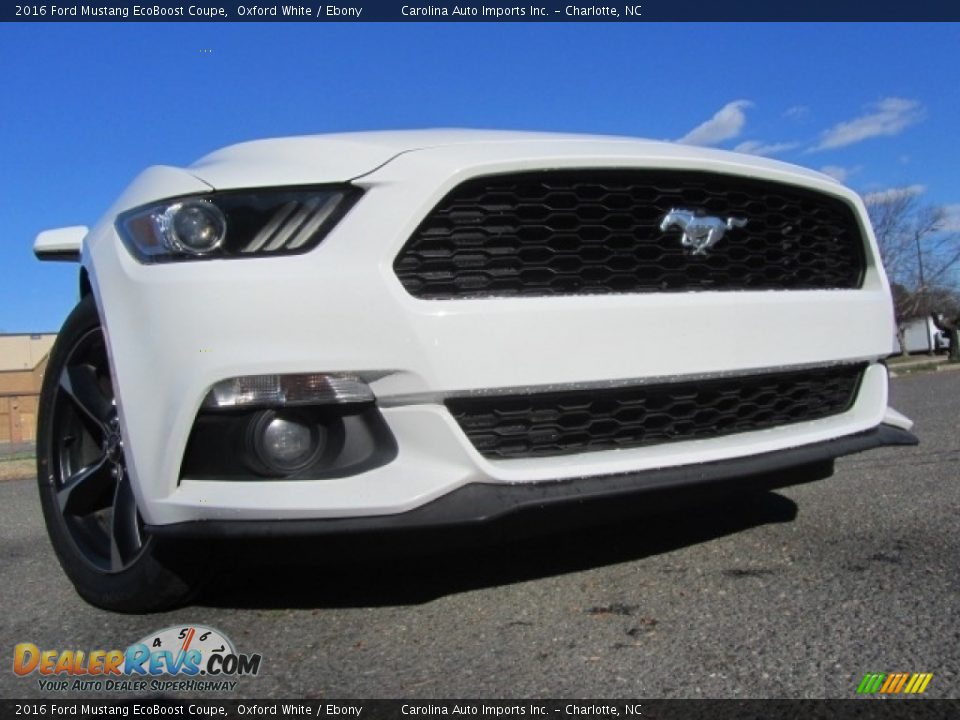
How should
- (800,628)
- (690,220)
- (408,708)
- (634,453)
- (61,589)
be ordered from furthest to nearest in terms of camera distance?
1. (61,589)
2. (690,220)
3. (634,453)
4. (800,628)
5. (408,708)

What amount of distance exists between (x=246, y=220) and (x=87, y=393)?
0.97 meters

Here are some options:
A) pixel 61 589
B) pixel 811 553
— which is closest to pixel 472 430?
pixel 811 553

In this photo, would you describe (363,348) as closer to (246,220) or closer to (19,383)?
(246,220)

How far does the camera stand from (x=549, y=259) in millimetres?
2287

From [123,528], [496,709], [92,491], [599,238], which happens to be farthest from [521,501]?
[92,491]

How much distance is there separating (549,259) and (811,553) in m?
1.26

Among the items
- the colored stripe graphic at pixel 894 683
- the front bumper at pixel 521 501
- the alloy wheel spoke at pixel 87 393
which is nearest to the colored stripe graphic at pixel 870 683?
the colored stripe graphic at pixel 894 683

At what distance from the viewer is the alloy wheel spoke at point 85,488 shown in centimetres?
268

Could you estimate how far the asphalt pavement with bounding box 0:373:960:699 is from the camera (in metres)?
1.85

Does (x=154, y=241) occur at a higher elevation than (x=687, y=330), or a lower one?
higher

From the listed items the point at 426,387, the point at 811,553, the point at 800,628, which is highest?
the point at 426,387

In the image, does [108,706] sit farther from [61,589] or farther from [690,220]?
[690,220]

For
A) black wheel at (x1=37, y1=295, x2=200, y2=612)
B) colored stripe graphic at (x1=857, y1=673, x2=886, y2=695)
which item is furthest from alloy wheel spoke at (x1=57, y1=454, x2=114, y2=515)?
colored stripe graphic at (x1=857, y1=673, x2=886, y2=695)

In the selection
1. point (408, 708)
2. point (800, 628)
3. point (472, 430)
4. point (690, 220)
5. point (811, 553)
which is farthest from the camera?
point (811, 553)
